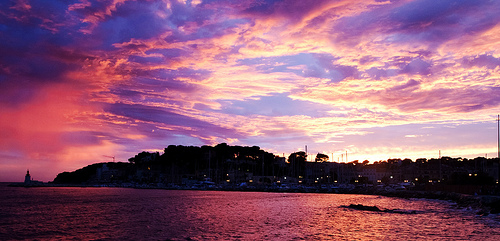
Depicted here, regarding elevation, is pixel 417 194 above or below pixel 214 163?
below

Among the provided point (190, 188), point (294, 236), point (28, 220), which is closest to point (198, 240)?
point (294, 236)

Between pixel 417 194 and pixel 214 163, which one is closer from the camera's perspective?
pixel 417 194

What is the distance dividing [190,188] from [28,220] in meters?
120

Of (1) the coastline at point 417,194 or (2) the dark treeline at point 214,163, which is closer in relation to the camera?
(1) the coastline at point 417,194

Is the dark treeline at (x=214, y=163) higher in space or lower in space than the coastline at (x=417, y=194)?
higher

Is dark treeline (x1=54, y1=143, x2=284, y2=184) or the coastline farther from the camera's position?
dark treeline (x1=54, y1=143, x2=284, y2=184)

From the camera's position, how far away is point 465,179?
92562 mm

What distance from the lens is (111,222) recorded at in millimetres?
42094

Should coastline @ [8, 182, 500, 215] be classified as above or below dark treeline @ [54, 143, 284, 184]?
below

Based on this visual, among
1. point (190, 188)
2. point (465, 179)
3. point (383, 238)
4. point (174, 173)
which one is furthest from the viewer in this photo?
point (174, 173)

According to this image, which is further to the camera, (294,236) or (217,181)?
(217,181)

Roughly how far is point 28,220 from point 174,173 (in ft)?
468

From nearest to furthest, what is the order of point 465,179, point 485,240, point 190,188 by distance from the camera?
point 485,240
point 465,179
point 190,188

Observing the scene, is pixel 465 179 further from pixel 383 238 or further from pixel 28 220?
pixel 28 220
